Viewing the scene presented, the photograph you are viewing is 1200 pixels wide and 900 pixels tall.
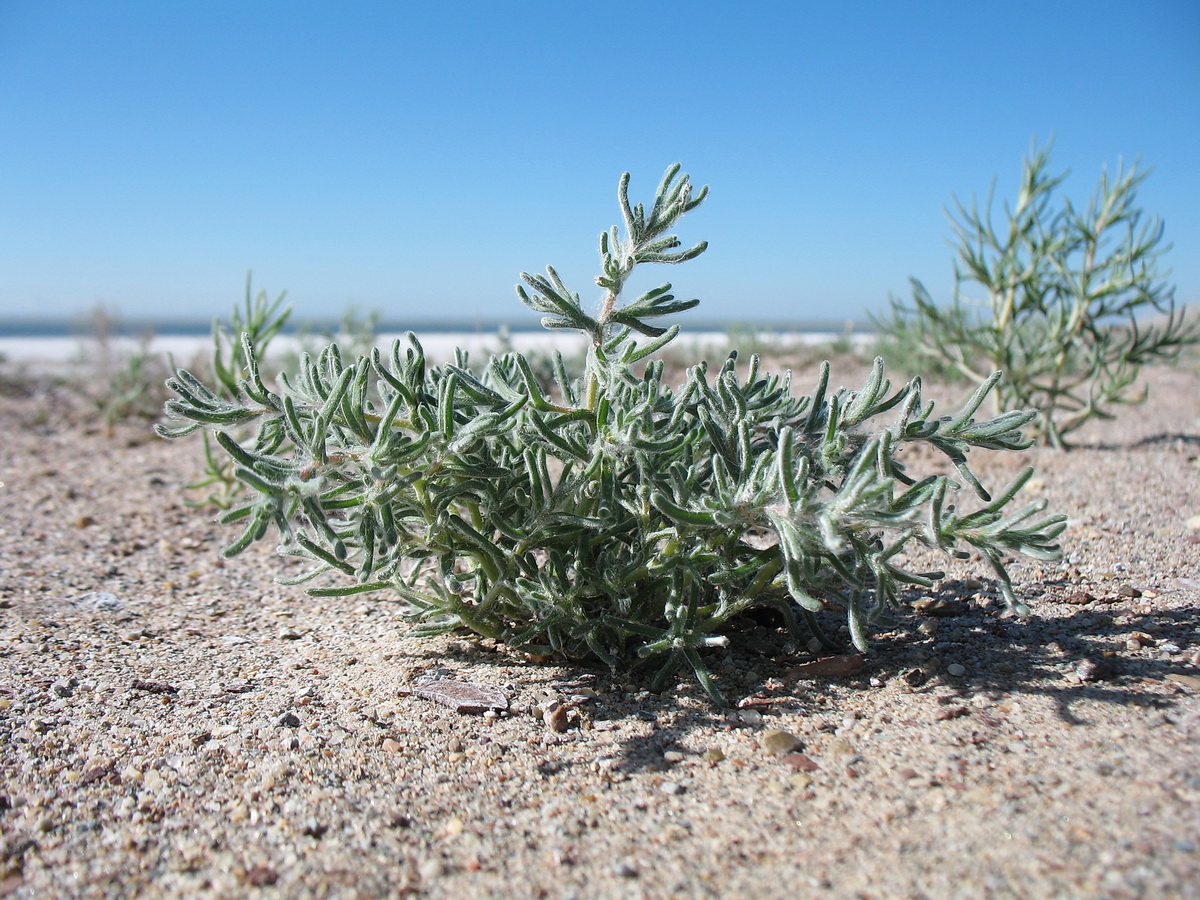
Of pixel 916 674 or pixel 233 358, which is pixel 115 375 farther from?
pixel 916 674

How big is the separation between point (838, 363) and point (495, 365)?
22.2 feet

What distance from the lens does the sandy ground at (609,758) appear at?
1.21 meters

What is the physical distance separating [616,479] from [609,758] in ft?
1.84

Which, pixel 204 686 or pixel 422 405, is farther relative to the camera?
pixel 204 686

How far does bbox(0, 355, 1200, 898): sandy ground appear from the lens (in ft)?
3.96

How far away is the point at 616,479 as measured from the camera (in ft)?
6.02

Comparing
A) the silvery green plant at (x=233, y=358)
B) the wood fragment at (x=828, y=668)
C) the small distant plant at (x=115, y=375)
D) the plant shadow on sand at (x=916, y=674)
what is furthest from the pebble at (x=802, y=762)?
the small distant plant at (x=115, y=375)

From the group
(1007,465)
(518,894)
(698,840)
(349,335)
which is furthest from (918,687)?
(349,335)

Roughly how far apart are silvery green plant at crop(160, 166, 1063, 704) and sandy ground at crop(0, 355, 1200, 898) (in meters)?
0.18

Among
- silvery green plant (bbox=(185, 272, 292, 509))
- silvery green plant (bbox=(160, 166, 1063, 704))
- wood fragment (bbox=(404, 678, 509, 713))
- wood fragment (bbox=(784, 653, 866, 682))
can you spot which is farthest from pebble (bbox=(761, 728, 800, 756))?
silvery green plant (bbox=(185, 272, 292, 509))

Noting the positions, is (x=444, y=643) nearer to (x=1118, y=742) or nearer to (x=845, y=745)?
(x=845, y=745)

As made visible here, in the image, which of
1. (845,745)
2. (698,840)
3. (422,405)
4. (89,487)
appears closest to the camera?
(698,840)

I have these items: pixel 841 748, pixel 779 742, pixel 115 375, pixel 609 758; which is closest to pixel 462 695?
pixel 609 758

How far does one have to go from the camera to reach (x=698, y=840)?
1301 millimetres
